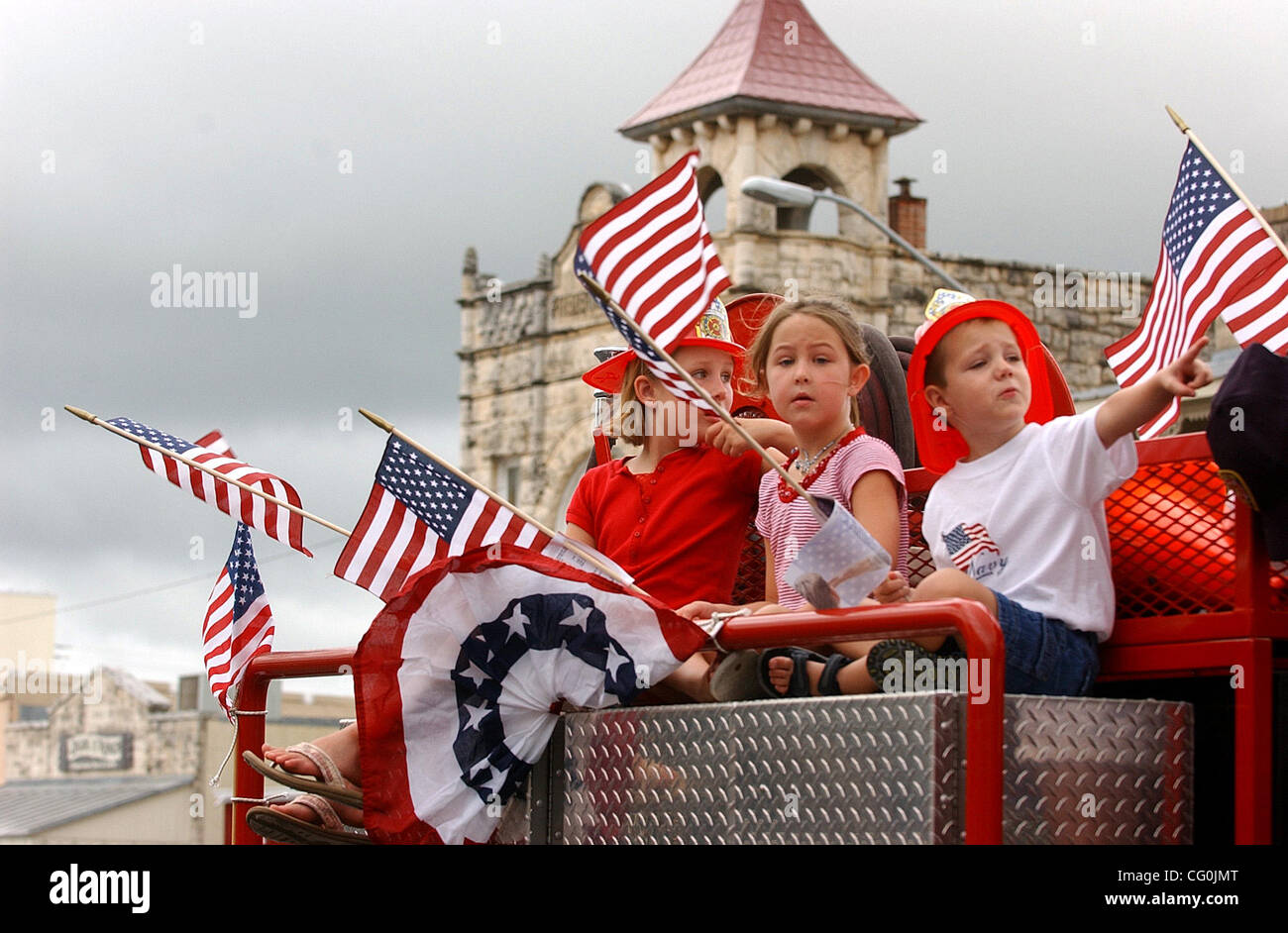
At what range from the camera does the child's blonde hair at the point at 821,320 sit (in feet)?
14.6

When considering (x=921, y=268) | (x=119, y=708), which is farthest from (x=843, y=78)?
(x=119, y=708)

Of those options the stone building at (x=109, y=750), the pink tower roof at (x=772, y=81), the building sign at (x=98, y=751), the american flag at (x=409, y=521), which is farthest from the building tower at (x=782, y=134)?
the american flag at (x=409, y=521)

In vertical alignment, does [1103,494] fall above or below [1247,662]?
above

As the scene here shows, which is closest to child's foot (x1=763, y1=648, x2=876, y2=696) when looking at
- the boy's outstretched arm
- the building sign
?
the boy's outstretched arm

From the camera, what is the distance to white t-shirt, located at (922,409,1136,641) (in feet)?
12.5

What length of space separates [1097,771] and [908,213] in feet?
116

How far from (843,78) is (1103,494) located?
34.7m

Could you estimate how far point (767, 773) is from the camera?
3592 millimetres

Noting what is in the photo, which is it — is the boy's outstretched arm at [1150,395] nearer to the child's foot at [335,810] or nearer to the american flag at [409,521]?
the american flag at [409,521]

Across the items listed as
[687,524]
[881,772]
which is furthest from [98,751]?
[881,772]

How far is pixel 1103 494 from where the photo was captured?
3854mm

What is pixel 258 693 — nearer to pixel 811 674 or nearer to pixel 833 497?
pixel 833 497

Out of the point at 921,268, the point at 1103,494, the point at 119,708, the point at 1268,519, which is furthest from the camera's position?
the point at 119,708
